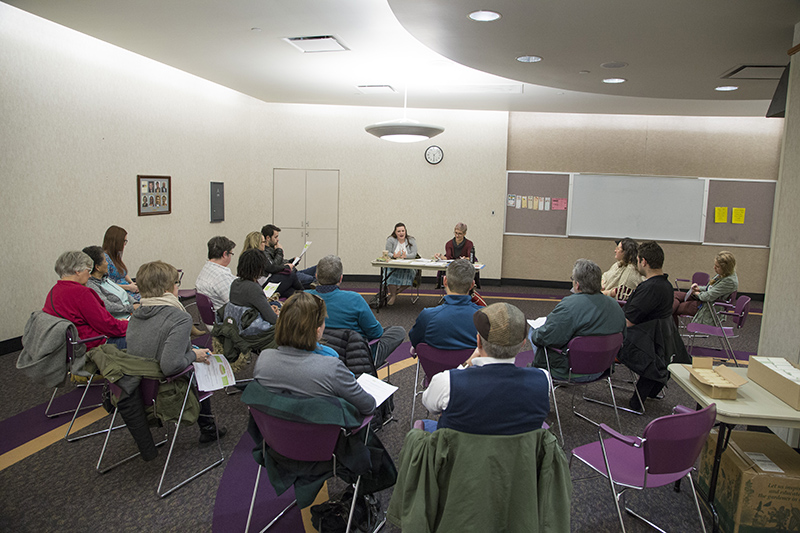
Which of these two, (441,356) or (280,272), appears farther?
(280,272)

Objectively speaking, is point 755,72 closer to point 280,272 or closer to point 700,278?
point 700,278

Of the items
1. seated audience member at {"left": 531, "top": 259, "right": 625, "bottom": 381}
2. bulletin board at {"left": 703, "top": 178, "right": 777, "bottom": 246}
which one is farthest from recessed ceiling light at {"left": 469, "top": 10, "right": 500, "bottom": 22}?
bulletin board at {"left": 703, "top": 178, "right": 777, "bottom": 246}

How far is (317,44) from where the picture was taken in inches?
222

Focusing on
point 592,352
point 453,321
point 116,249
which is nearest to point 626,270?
point 592,352

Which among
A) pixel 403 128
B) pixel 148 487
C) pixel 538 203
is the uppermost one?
pixel 403 128

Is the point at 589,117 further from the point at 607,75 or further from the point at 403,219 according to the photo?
the point at 607,75

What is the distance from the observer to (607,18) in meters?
3.64

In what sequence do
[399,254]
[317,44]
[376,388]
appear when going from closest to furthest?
[376,388]
[317,44]
[399,254]

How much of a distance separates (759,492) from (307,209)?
892cm

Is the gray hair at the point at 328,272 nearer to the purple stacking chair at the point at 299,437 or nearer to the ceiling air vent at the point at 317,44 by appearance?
the purple stacking chair at the point at 299,437

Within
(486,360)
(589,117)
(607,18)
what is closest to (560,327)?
(486,360)

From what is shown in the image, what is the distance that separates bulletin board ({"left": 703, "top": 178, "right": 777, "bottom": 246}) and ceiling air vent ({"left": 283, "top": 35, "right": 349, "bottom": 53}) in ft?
25.9

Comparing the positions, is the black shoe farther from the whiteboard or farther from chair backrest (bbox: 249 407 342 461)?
the whiteboard

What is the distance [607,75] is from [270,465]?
5.07 m
